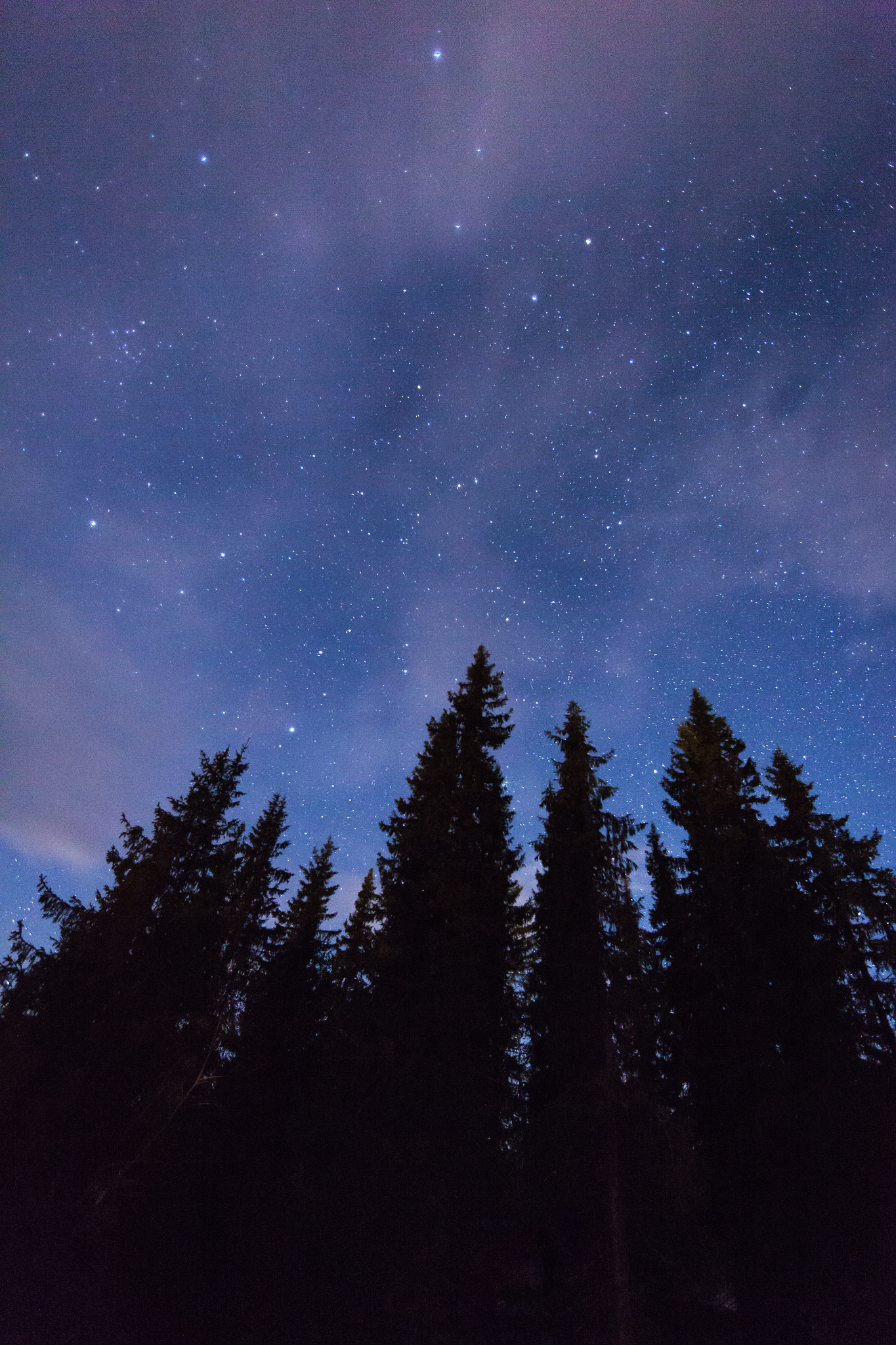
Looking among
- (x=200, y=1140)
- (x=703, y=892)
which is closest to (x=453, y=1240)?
(x=200, y=1140)

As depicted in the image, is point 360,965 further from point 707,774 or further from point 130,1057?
point 707,774

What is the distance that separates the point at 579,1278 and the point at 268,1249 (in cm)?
692

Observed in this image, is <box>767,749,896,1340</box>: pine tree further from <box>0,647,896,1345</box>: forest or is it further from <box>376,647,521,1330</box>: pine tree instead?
<box>376,647,521,1330</box>: pine tree

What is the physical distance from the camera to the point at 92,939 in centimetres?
1456

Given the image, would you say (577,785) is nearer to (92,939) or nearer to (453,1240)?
(453,1240)

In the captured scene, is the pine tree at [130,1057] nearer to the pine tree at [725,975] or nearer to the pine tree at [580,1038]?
the pine tree at [580,1038]

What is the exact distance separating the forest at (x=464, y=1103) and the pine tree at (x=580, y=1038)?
82 mm

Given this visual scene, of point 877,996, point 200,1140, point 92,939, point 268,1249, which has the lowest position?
point 268,1249

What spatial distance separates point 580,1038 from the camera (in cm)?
1450

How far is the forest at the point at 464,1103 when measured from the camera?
12.5 metres

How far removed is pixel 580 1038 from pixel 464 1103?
3.14m

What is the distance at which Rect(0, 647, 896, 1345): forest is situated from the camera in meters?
12.5

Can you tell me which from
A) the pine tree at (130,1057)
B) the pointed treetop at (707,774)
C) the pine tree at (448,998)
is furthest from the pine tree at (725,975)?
the pine tree at (130,1057)

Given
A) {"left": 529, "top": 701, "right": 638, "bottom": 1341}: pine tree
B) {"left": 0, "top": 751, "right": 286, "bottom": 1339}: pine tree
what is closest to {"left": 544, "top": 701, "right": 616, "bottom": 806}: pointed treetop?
{"left": 529, "top": 701, "right": 638, "bottom": 1341}: pine tree
